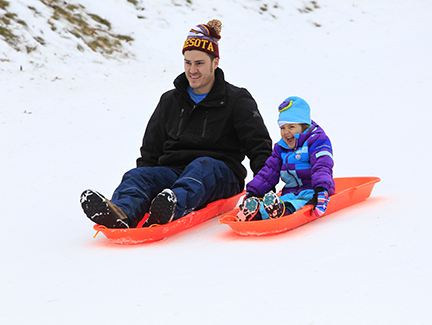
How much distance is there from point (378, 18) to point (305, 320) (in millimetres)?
10799

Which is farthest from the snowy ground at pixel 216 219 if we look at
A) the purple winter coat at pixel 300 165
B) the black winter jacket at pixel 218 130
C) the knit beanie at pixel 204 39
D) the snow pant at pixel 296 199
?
the knit beanie at pixel 204 39

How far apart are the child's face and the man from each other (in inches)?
8.9

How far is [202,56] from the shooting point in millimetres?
3096

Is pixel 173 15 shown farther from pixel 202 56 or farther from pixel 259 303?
pixel 259 303

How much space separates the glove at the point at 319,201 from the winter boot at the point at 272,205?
200mm

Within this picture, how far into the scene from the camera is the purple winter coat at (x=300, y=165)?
2.66 metres

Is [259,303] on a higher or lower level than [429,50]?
lower

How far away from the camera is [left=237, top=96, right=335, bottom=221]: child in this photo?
2.58 metres

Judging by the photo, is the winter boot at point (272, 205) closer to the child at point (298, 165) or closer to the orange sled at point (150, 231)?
the child at point (298, 165)

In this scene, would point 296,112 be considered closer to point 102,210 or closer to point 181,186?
point 181,186

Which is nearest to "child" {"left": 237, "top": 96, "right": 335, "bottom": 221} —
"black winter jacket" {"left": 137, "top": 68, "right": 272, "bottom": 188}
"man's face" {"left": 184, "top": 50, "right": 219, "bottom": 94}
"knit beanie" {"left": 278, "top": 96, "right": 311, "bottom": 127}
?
"knit beanie" {"left": 278, "top": 96, "right": 311, "bottom": 127}

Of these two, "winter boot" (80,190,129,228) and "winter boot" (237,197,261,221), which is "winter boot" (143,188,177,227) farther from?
"winter boot" (237,197,261,221)

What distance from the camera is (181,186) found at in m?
2.71

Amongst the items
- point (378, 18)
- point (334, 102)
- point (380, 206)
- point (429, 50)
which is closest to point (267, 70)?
point (334, 102)
